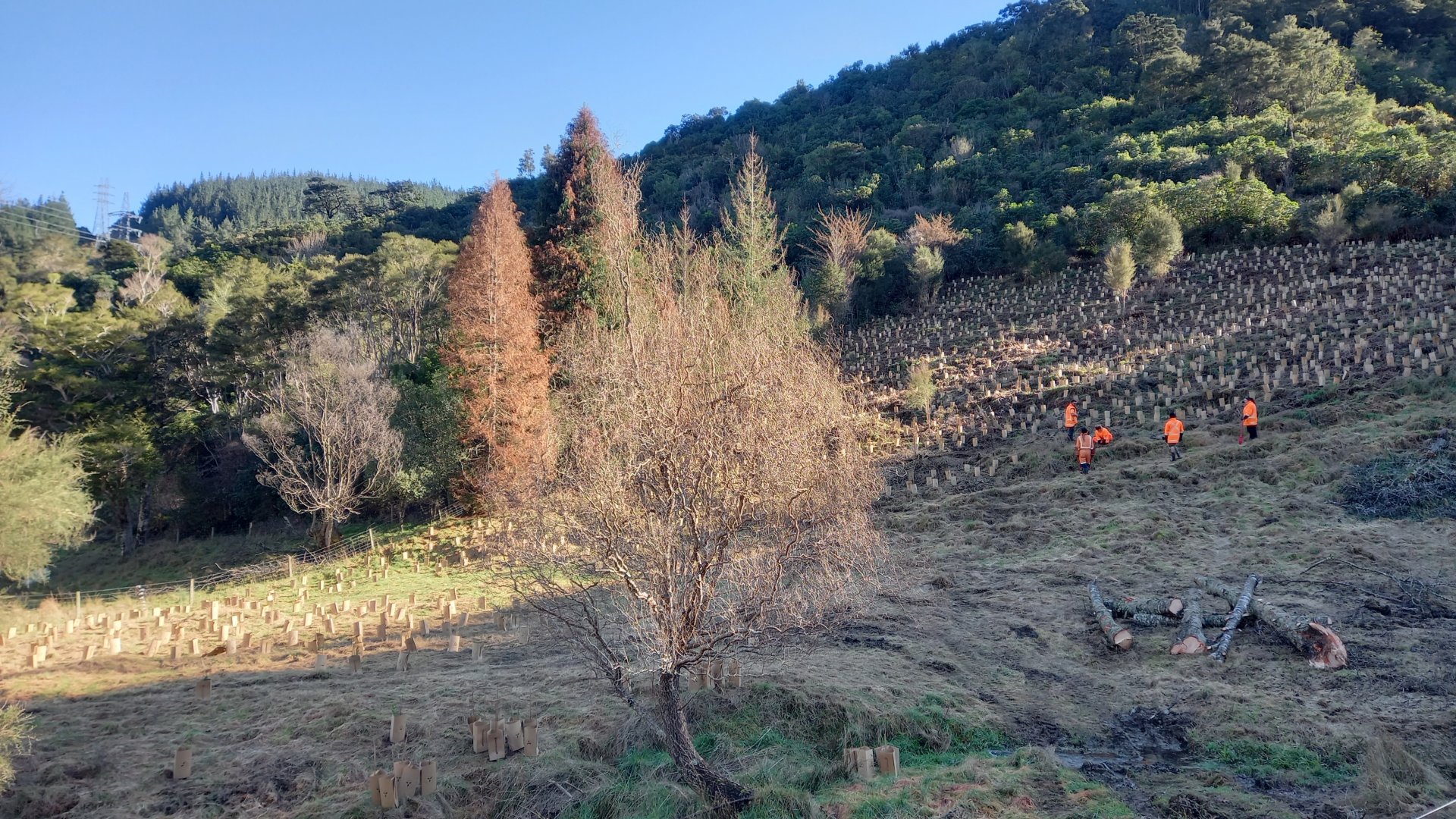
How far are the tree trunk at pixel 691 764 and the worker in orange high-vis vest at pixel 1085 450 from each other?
527 inches

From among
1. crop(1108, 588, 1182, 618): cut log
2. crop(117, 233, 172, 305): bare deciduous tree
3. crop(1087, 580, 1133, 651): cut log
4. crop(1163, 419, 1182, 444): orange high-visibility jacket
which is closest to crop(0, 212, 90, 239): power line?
crop(117, 233, 172, 305): bare deciduous tree

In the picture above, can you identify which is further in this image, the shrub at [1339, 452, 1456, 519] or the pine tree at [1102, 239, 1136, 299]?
the pine tree at [1102, 239, 1136, 299]

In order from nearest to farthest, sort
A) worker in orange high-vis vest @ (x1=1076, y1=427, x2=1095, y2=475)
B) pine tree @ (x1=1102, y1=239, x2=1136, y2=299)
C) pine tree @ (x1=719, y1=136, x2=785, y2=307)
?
1. worker in orange high-vis vest @ (x1=1076, y1=427, x2=1095, y2=475)
2. pine tree @ (x1=719, y1=136, x2=785, y2=307)
3. pine tree @ (x1=1102, y1=239, x2=1136, y2=299)

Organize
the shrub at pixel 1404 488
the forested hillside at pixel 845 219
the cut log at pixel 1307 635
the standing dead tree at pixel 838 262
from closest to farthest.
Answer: the cut log at pixel 1307 635 < the shrub at pixel 1404 488 < the forested hillside at pixel 845 219 < the standing dead tree at pixel 838 262

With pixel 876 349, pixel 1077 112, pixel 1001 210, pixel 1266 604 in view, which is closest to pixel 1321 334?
pixel 876 349

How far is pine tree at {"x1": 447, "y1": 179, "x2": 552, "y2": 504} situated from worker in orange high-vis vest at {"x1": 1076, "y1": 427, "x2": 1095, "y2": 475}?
1240cm

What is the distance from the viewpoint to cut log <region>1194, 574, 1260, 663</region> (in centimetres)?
836

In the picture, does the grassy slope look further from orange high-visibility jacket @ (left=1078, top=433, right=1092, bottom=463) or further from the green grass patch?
orange high-visibility jacket @ (left=1078, top=433, right=1092, bottom=463)

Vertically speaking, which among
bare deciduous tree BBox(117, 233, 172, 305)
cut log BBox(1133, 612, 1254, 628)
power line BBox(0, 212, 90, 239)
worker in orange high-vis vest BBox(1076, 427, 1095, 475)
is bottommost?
cut log BBox(1133, 612, 1254, 628)

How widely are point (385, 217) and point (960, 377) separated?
1842 inches

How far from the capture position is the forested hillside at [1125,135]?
112 ft

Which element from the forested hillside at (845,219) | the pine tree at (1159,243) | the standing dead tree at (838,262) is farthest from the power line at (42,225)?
the pine tree at (1159,243)

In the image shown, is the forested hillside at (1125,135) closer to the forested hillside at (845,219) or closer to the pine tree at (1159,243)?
the forested hillside at (845,219)

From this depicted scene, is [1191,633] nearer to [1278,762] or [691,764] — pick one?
[1278,762]
